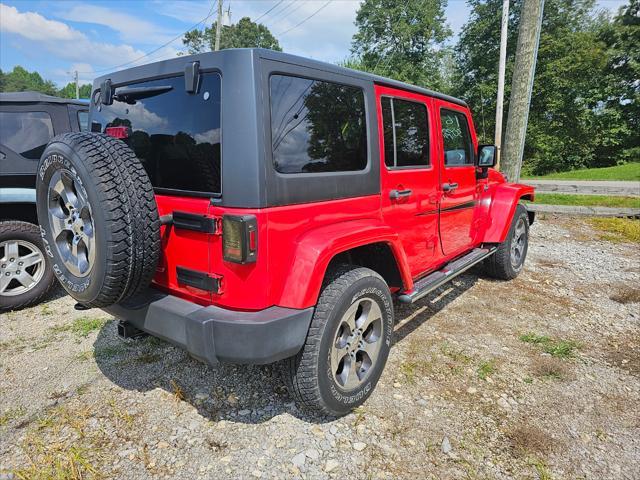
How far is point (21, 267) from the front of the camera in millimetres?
3934

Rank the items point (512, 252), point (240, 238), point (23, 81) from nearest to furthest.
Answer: point (240, 238) < point (512, 252) < point (23, 81)

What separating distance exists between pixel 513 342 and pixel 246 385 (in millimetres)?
2279

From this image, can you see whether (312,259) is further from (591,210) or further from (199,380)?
(591,210)

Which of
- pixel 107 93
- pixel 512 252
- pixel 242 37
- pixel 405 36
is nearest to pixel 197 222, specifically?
pixel 107 93

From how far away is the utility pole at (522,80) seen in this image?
807 centimetres

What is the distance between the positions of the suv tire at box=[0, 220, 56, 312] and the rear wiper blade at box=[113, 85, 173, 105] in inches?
85.7

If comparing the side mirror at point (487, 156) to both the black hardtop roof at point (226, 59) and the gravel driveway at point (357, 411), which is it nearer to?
the gravel driveway at point (357, 411)

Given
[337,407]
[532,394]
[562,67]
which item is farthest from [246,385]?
[562,67]

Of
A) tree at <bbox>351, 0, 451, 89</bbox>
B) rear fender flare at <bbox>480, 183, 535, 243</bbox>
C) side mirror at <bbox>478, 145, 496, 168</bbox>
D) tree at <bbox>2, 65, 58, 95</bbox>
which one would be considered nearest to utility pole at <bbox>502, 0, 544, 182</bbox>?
rear fender flare at <bbox>480, 183, 535, 243</bbox>

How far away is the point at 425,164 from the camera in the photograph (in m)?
3.27

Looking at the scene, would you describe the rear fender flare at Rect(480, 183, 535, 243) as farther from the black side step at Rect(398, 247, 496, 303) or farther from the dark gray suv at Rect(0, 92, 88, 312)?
the dark gray suv at Rect(0, 92, 88, 312)

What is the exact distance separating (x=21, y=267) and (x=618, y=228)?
30.3 feet

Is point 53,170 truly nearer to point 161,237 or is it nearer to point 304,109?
point 161,237

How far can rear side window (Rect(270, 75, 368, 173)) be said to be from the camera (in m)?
2.07
